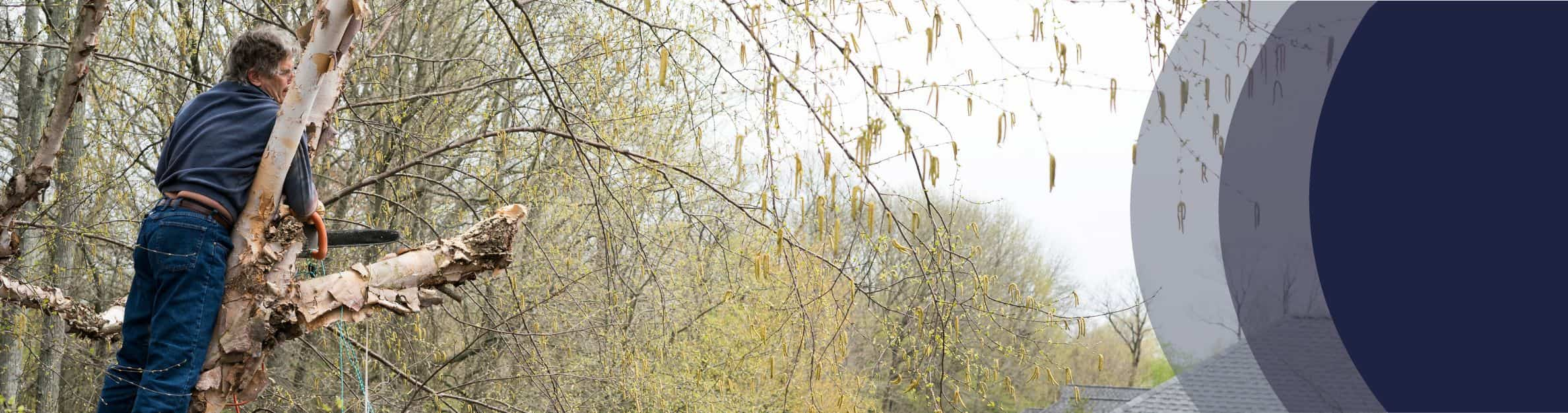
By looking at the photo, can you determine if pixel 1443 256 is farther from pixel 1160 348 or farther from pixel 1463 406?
pixel 1160 348

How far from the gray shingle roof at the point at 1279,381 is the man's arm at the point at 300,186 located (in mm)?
17793

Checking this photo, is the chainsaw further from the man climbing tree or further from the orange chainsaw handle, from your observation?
the man climbing tree

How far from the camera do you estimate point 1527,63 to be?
12039mm

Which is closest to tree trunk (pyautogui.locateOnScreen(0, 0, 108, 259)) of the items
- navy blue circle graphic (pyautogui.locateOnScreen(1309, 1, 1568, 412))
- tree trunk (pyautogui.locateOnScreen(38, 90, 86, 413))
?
tree trunk (pyautogui.locateOnScreen(38, 90, 86, 413))

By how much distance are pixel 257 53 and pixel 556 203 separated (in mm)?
5992

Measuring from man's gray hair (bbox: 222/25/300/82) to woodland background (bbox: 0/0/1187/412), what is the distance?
196 mm

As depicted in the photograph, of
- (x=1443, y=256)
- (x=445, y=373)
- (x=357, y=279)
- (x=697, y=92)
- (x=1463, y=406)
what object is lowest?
(x=1463, y=406)

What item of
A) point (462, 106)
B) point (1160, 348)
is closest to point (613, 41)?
point (462, 106)

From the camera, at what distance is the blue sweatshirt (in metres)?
2.11

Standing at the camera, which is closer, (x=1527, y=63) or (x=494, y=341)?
(x=494, y=341)

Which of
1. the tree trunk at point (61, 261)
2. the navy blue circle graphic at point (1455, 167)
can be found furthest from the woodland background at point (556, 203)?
the navy blue circle graphic at point (1455, 167)

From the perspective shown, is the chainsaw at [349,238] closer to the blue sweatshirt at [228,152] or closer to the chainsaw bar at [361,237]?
the chainsaw bar at [361,237]

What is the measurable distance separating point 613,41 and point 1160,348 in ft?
90.2

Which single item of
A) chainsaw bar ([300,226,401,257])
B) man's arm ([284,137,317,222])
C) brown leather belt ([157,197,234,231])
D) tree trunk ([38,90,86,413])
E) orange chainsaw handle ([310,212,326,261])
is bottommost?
tree trunk ([38,90,86,413])
